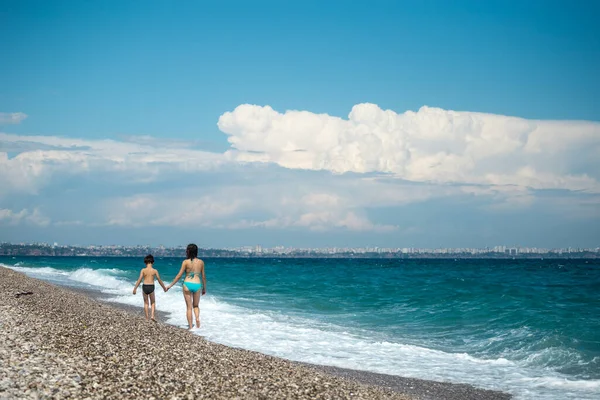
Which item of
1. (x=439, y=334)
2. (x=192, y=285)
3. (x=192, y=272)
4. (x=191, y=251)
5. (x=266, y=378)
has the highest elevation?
(x=191, y=251)

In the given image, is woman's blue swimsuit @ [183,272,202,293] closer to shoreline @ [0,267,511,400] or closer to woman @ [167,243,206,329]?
woman @ [167,243,206,329]

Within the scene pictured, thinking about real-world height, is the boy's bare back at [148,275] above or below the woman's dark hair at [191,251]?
below

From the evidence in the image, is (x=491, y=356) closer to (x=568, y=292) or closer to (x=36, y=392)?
(x=36, y=392)

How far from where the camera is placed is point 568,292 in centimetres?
3428

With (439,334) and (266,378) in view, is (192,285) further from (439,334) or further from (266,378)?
(439,334)

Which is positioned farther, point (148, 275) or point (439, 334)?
point (439, 334)

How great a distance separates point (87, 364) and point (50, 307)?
30.5ft

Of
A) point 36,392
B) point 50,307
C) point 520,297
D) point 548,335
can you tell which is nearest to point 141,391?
point 36,392

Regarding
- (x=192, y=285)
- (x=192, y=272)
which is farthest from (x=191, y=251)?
(x=192, y=285)

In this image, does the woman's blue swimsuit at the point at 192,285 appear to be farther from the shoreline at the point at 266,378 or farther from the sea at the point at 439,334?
the sea at the point at 439,334

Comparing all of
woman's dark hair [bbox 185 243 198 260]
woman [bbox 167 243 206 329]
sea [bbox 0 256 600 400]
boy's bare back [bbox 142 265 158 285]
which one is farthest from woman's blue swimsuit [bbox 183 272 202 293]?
boy's bare back [bbox 142 265 158 285]

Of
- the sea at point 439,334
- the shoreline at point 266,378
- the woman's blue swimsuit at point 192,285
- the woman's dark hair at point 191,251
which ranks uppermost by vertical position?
the woman's dark hair at point 191,251

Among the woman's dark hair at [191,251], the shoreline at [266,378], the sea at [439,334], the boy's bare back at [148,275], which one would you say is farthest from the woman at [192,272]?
the boy's bare back at [148,275]

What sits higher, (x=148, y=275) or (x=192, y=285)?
(x=148, y=275)
